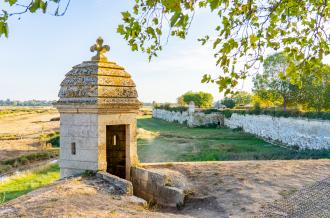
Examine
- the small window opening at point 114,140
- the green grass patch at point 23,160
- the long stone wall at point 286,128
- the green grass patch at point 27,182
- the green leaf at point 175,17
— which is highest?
the green leaf at point 175,17

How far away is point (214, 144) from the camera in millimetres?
23938

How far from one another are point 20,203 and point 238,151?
57.0 feet

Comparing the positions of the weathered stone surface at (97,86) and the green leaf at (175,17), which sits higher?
the green leaf at (175,17)

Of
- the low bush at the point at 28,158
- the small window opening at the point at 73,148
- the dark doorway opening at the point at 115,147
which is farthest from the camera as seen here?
the low bush at the point at 28,158

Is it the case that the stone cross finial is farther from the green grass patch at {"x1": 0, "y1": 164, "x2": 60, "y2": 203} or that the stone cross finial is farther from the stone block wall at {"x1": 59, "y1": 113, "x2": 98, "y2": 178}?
the green grass patch at {"x1": 0, "y1": 164, "x2": 60, "y2": 203}

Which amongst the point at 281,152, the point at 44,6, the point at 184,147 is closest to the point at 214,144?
the point at 184,147

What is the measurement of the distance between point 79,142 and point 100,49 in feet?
7.00

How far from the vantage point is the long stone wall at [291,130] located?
19106 mm

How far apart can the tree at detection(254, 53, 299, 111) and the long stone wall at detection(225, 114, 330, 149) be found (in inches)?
92.0

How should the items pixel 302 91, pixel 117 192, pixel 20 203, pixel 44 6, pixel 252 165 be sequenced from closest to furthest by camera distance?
pixel 44 6 → pixel 20 203 → pixel 117 192 → pixel 252 165 → pixel 302 91

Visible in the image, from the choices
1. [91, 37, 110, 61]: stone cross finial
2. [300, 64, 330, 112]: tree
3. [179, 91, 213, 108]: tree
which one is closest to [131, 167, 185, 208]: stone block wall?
[91, 37, 110, 61]: stone cross finial

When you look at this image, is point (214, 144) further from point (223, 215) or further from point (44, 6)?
point (44, 6)

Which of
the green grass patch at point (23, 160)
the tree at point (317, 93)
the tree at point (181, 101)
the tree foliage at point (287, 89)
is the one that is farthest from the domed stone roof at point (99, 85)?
the tree at point (181, 101)

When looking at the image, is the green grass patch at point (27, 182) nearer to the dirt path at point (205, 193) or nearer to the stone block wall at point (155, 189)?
the stone block wall at point (155, 189)
